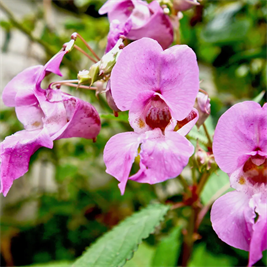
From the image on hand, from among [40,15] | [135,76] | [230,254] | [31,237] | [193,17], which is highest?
[135,76]

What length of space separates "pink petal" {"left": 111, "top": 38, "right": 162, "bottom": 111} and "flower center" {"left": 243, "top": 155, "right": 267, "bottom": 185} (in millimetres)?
153

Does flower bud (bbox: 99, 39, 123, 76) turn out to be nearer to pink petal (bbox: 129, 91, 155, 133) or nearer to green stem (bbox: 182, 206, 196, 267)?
pink petal (bbox: 129, 91, 155, 133)

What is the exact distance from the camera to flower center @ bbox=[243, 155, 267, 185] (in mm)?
366

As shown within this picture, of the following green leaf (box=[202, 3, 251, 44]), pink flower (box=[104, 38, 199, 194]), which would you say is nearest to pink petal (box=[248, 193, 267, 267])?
pink flower (box=[104, 38, 199, 194])

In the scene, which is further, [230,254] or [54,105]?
[230,254]

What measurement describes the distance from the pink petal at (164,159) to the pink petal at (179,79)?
0.04 metres

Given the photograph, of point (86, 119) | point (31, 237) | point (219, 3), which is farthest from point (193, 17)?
point (31, 237)

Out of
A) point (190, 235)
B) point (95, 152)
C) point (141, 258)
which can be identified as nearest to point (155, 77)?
point (190, 235)

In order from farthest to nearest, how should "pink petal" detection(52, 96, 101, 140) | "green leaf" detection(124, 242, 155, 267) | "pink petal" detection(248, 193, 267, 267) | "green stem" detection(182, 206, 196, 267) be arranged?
1. "green leaf" detection(124, 242, 155, 267)
2. "green stem" detection(182, 206, 196, 267)
3. "pink petal" detection(52, 96, 101, 140)
4. "pink petal" detection(248, 193, 267, 267)

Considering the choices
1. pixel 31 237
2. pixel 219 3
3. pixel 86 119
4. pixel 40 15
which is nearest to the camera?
pixel 86 119

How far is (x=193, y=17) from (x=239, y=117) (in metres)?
0.92

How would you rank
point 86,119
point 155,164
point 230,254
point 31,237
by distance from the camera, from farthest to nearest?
point 31,237, point 230,254, point 86,119, point 155,164

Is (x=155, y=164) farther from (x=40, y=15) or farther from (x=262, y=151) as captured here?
(x=40, y=15)

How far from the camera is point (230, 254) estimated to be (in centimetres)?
111
